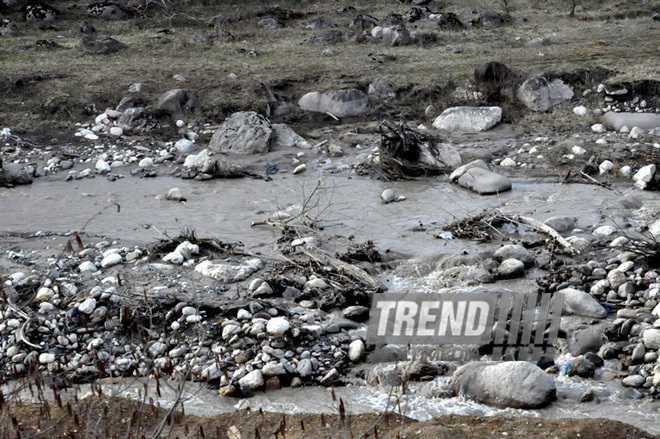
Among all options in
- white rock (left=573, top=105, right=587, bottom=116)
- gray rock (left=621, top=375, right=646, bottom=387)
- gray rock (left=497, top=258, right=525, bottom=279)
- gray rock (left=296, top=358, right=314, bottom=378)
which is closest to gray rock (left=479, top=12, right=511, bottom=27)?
white rock (left=573, top=105, right=587, bottom=116)

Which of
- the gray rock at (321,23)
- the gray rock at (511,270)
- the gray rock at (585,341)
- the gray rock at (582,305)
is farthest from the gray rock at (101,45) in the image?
the gray rock at (585,341)

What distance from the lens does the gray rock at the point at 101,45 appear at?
1115 centimetres

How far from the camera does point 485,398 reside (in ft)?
11.4

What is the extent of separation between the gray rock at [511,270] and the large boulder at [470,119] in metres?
3.78

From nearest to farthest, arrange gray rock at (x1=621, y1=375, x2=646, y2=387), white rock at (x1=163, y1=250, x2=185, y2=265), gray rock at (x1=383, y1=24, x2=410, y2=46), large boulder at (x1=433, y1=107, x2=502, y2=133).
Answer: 1. gray rock at (x1=621, y1=375, x2=646, y2=387)
2. white rock at (x1=163, y1=250, x2=185, y2=265)
3. large boulder at (x1=433, y1=107, x2=502, y2=133)
4. gray rock at (x1=383, y1=24, x2=410, y2=46)

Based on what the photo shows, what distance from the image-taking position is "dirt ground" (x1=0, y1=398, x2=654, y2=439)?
2.96m

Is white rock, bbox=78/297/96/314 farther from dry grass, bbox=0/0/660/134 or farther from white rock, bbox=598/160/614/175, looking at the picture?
white rock, bbox=598/160/614/175

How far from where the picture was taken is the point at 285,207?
21.7 ft

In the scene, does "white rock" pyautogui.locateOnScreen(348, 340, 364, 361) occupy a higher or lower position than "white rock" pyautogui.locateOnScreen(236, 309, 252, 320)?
lower

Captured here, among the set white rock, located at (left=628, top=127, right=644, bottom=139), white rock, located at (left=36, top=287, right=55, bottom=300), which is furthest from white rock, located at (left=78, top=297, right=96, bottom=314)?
white rock, located at (left=628, top=127, right=644, bottom=139)

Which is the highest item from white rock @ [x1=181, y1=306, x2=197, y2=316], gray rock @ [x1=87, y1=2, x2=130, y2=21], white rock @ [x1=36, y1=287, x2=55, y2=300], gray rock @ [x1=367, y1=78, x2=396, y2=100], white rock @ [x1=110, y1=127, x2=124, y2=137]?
gray rock @ [x1=87, y1=2, x2=130, y2=21]

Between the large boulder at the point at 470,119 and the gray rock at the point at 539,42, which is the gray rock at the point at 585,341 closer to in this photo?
the large boulder at the point at 470,119

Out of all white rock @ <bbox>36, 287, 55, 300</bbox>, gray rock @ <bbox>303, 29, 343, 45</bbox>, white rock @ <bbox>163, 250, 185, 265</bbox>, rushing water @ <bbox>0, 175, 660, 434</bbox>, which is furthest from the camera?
gray rock @ <bbox>303, 29, 343, 45</bbox>

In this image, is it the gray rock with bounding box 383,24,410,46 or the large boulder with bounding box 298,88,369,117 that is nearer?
the large boulder with bounding box 298,88,369,117
